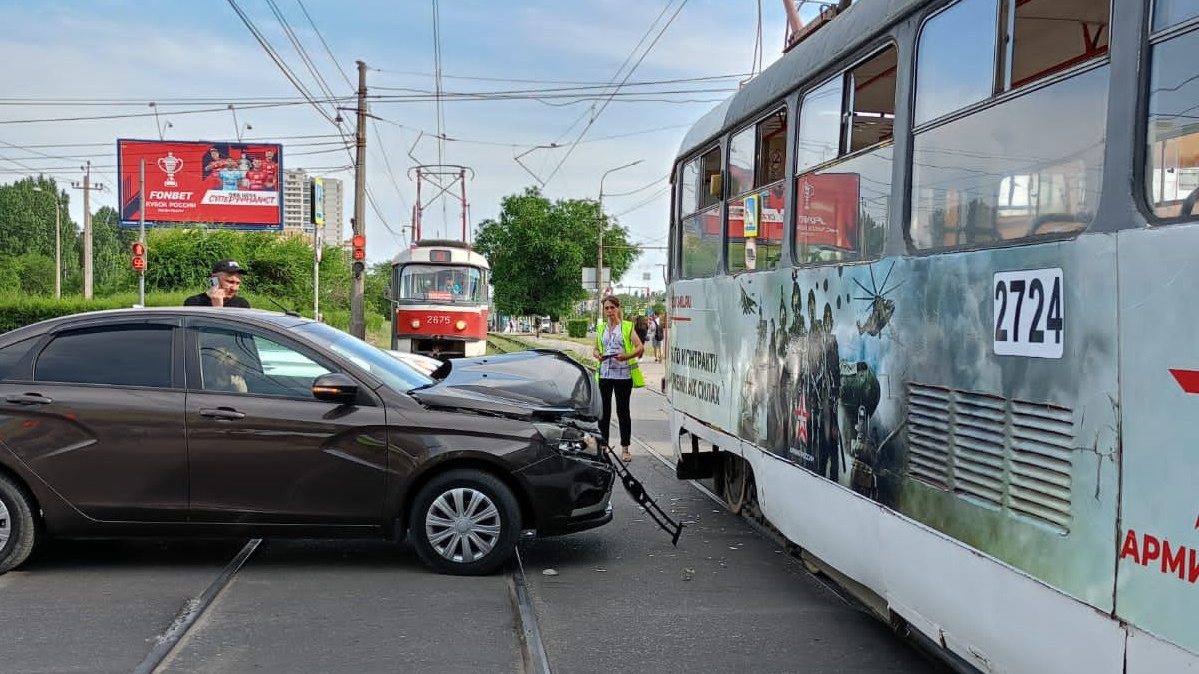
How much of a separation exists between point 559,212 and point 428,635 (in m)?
70.1

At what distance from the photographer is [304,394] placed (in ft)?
20.6

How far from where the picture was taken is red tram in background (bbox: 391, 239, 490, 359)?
25203 millimetres

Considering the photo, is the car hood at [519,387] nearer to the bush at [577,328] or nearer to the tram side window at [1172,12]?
the tram side window at [1172,12]

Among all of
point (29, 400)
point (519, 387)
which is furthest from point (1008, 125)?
point (29, 400)

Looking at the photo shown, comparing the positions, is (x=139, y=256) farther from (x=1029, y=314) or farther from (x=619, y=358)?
(x=1029, y=314)

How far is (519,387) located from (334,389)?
5.90ft

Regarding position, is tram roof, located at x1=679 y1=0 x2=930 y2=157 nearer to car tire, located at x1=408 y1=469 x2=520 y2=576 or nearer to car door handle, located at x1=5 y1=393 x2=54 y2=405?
car tire, located at x1=408 y1=469 x2=520 y2=576

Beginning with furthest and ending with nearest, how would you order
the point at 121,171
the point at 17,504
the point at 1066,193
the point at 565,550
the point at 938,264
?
the point at 121,171, the point at 565,550, the point at 17,504, the point at 938,264, the point at 1066,193

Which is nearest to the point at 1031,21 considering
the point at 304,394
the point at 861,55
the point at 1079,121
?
the point at 1079,121

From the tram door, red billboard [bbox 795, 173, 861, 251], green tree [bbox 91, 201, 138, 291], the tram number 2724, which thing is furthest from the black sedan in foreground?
green tree [bbox 91, 201, 138, 291]

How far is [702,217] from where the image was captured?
852 centimetres

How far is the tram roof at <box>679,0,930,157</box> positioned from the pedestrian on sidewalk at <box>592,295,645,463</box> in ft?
9.10

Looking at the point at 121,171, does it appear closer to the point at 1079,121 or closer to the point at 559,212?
the point at 559,212

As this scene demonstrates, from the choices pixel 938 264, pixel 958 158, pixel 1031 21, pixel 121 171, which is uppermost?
pixel 121 171
